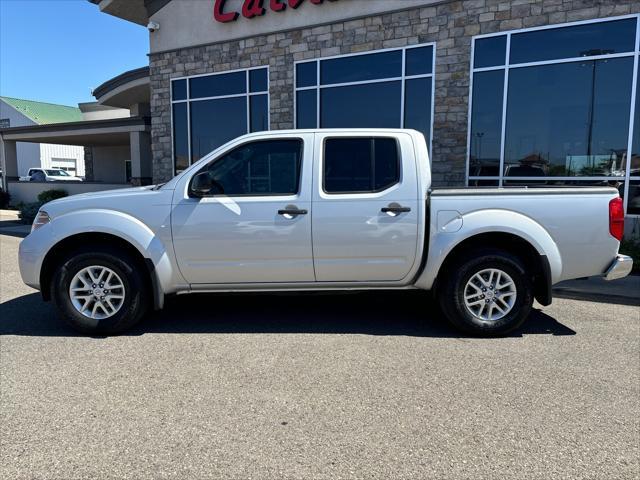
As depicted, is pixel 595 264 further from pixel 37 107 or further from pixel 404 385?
pixel 37 107

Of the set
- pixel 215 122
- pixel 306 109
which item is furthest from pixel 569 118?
pixel 215 122

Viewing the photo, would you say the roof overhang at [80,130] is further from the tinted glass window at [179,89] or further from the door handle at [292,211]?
the door handle at [292,211]

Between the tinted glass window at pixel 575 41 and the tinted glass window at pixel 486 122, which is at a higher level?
the tinted glass window at pixel 575 41

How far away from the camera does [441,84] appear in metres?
10.5

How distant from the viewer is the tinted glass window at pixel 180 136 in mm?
14367

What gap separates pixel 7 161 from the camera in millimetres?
22812

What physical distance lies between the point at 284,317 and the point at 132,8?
13.8 meters

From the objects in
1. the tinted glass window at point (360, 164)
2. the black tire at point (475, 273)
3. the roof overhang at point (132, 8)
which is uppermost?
the roof overhang at point (132, 8)

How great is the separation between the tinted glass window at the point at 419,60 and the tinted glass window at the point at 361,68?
21 cm

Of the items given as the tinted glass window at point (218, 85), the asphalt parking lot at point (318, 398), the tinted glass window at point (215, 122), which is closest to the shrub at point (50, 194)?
the tinted glass window at point (215, 122)

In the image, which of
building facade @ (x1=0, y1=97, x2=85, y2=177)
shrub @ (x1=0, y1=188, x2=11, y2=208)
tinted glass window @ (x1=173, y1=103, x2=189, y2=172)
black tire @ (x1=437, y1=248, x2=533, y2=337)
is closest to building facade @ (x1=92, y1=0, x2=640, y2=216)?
tinted glass window @ (x1=173, y1=103, x2=189, y2=172)

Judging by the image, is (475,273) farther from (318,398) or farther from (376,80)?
(376,80)

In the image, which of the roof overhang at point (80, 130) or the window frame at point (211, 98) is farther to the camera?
the roof overhang at point (80, 130)

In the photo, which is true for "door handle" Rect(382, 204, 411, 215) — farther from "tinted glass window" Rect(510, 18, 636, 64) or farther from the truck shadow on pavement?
"tinted glass window" Rect(510, 18, 636, 64)
